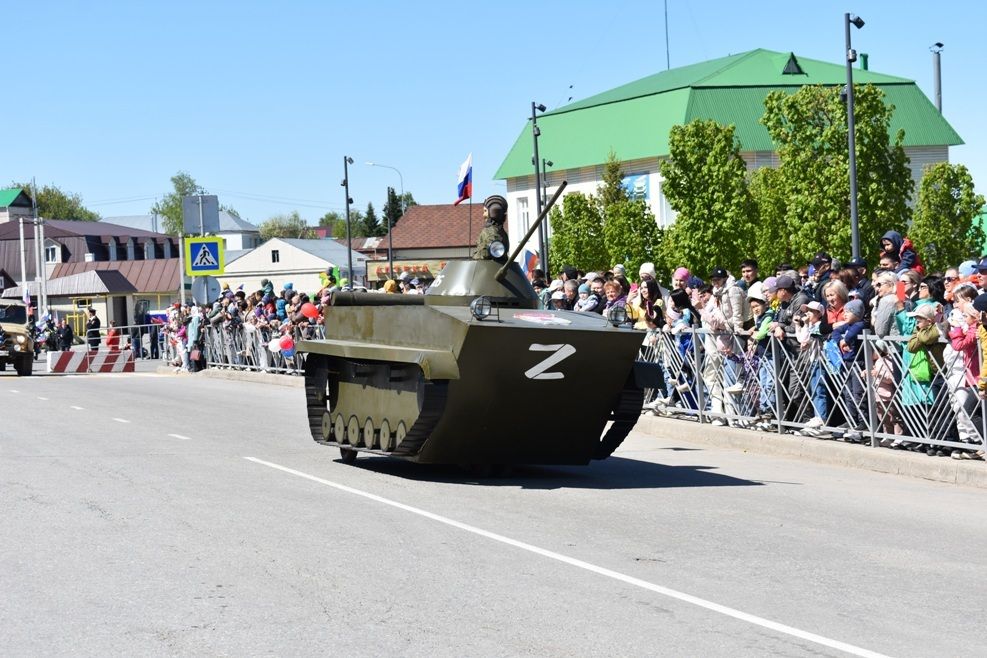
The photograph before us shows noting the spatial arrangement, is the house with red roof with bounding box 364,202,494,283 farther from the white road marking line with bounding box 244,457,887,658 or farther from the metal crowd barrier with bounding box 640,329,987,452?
the white road marking line with bounding box 244,457,887,658

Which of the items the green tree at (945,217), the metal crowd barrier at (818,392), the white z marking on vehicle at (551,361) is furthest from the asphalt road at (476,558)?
the green tree at (945,217)

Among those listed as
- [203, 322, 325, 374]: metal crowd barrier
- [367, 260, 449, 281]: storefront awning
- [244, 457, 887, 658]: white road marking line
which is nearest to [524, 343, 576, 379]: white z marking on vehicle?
[244, 457, 887, 658]: white road marking line

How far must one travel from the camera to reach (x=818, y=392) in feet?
53.1

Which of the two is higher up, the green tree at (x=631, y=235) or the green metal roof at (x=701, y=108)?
the green metal roof at (x=701, y=108)

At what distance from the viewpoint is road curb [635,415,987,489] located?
13.9m

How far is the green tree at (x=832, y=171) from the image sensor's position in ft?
172

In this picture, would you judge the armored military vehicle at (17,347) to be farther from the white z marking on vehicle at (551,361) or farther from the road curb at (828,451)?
the white z marking on vehicle at (551,361)

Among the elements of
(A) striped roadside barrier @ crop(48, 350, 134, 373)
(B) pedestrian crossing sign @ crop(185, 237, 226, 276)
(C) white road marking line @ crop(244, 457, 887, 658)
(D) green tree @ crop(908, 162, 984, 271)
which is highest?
(D) green tree @ crop(908, 162, 984, 271)

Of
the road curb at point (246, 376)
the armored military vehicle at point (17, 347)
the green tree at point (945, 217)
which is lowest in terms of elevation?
the road curb at point (246, 376)

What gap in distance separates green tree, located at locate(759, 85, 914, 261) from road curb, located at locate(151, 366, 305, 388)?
25.7 meters

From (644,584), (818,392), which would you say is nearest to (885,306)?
(818,392)

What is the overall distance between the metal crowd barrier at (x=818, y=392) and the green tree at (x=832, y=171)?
113ft

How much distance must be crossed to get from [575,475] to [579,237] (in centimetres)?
6278

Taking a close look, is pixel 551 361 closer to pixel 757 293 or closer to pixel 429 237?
pixel 757 293
